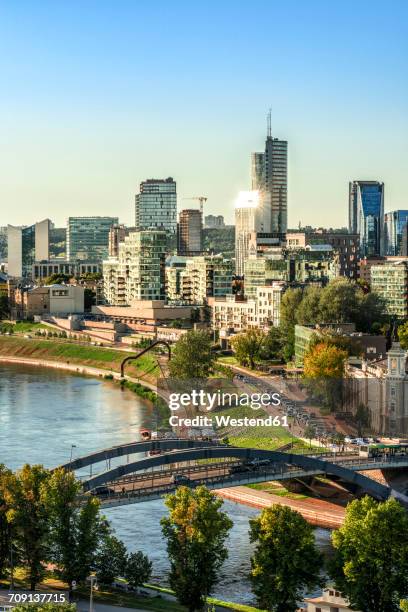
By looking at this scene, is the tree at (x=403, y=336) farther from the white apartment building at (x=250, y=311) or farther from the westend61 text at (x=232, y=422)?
the westend61 text at (x=232, y=422)

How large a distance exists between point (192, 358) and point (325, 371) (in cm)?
881

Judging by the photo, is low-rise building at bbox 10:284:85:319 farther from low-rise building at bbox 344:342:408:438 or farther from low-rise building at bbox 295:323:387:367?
low-rise building at bbox 344:342:408:438

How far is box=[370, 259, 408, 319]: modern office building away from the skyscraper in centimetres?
A: 5774

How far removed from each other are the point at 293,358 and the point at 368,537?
1355 inches

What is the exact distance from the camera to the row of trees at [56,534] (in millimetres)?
A: 23203

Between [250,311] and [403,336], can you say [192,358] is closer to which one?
[403,336]

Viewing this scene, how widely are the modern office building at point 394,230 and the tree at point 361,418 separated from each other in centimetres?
10369

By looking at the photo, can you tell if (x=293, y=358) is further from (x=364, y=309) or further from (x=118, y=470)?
(x=118, y=470)

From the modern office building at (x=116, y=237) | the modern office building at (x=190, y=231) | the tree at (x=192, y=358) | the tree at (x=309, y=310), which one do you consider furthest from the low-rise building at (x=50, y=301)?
the modern office building at (x=190, y=231)

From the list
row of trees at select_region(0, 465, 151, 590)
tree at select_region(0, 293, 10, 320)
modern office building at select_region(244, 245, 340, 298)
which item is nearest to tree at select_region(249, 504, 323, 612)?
row of trees at select_region(0, 465, 151, 590)

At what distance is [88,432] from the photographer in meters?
43.1

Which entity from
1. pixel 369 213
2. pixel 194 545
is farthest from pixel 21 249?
pixel 194 545

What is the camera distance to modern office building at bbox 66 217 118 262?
16725 cm

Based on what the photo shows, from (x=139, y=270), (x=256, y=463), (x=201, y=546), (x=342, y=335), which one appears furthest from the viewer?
(x=139, y=270)
